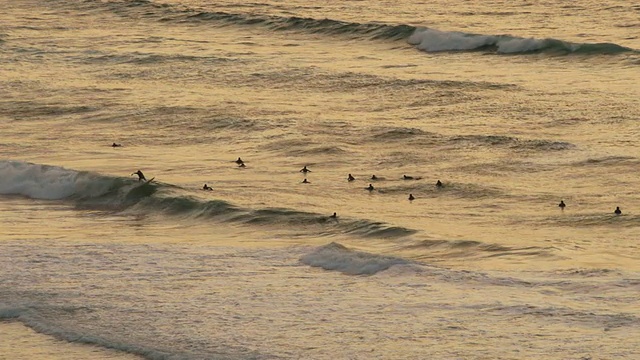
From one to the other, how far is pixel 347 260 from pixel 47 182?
5.95 meters

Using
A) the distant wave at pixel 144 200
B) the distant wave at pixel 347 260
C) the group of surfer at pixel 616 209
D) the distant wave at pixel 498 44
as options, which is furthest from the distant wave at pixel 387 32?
the distant wave at pixel 347 260

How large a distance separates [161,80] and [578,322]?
1711 centimetres

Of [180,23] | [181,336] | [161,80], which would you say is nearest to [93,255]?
[181,336]

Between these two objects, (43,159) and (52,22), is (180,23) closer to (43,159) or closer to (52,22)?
(52,22)

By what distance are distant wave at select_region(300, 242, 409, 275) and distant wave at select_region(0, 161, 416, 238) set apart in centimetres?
110

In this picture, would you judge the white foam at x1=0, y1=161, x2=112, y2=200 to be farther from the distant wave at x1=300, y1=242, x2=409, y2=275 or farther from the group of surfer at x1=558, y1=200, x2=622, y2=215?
the group of surfer at x1=558, y1=200, x2=622, y2=215

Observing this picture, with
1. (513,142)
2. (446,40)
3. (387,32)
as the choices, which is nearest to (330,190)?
(513,142)

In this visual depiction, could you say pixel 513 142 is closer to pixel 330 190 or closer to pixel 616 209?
pixel 330 190

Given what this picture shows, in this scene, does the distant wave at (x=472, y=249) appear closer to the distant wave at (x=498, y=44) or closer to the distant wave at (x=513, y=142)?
the distant wave at (x=513, y=142)

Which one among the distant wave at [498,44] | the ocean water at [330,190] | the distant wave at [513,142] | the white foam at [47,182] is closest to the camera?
the ocean water at [330,190]

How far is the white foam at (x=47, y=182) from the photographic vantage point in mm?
18750

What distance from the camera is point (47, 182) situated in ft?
62.5

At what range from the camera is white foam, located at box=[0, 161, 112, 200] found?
18750 mm

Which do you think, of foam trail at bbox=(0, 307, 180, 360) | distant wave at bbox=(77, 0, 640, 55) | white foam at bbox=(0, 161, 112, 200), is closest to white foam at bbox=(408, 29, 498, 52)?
distant wave at bbox=(77, 0, 640, 55)
